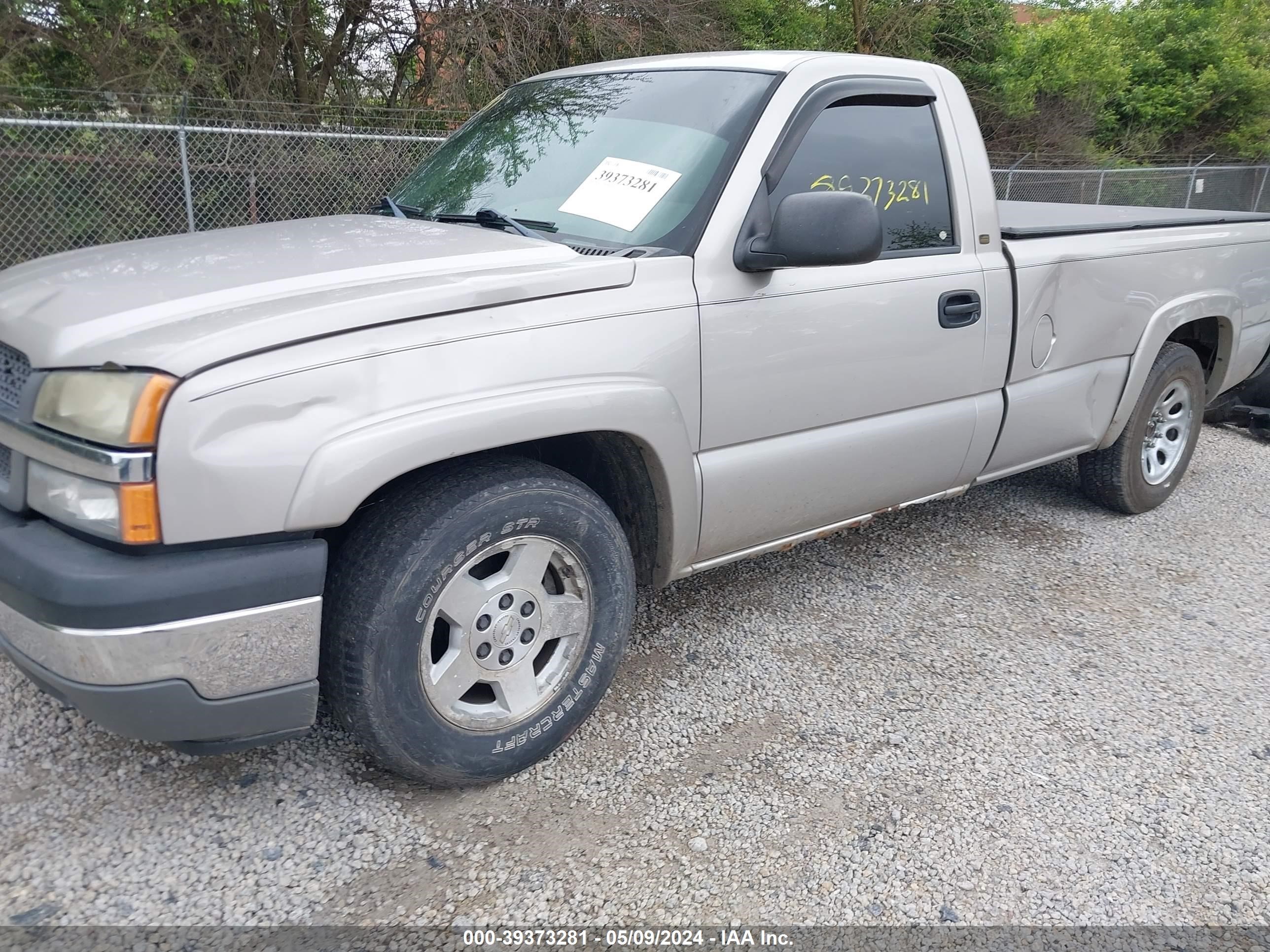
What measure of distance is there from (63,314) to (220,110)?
319 inches

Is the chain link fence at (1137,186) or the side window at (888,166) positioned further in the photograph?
the chain link fence at (1137,186)

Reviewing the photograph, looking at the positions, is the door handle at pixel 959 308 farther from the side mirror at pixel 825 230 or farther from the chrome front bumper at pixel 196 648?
the chrome front bumper at pixel 196 648

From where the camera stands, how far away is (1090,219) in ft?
15.9

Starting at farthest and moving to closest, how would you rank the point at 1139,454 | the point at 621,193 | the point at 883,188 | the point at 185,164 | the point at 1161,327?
1. the point at 185,164
2. the point at 1139,454
3. the point at 1161,327
4. the point at 883,188
5. the point at 621,193

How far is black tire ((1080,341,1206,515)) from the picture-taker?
4.56m

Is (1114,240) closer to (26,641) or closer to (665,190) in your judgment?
(665,190)

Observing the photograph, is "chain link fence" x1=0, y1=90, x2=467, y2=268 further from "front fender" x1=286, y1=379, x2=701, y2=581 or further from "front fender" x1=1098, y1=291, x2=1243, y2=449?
"front fender" x1=286, y1=379, x2=701, y2=581

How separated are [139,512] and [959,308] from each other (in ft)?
8.72

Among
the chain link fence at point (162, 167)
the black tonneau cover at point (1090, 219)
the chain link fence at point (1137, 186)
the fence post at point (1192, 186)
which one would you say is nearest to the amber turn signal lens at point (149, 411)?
the black tonneau cover at point (1090, 219)

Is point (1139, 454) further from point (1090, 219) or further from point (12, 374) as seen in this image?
point (12, 374)

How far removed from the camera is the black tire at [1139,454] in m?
4.56

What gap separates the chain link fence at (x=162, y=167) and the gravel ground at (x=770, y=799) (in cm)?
598

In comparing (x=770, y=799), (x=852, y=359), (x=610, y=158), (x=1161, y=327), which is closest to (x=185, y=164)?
(x=610, y=158)

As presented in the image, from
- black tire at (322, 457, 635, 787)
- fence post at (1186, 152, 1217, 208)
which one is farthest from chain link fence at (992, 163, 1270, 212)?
black tire at (322, 457, 635, 787)
